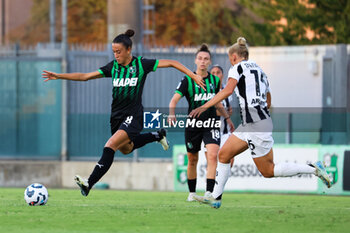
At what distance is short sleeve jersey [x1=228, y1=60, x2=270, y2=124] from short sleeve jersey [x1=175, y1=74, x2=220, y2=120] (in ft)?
6.15

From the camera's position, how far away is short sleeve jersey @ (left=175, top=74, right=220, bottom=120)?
14055 millimetres

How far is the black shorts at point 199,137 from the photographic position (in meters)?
13.9

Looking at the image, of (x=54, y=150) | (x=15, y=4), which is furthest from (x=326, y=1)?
(x=15, y=4)

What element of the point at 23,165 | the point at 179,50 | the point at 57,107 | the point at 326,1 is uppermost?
the point at 326,1

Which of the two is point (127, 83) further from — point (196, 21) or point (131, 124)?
point (196, 21)

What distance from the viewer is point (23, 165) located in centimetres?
2411

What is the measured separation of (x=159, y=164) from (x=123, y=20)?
6071 mm

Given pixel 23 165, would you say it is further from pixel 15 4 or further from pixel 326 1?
pixel 15 4

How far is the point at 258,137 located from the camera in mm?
Answer: 11977

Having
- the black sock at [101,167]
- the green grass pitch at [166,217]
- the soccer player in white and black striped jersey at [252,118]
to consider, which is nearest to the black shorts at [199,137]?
the green grass pitch at [166,217]

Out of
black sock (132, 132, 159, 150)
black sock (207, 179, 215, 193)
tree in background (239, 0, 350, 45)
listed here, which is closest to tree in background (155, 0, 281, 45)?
tree in background (239, 0, 350, 45)

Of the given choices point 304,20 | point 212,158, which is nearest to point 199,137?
point 212,158

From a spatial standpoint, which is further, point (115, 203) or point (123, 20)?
point (123, 20)

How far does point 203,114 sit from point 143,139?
3.21 feet
